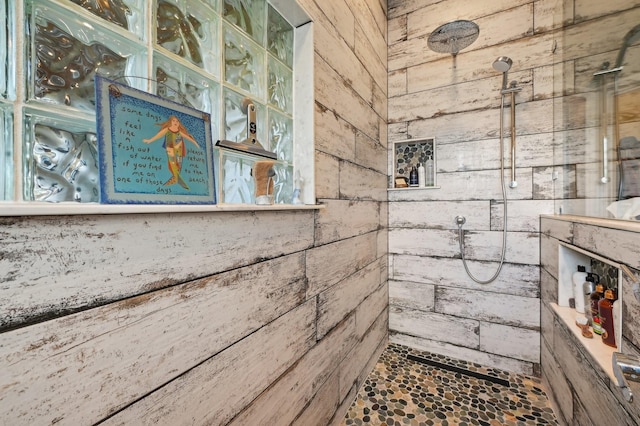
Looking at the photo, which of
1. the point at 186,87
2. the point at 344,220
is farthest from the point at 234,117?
the point at 344,220

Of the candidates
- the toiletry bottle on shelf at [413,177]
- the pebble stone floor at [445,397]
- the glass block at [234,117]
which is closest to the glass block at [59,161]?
the glass block at [234,117]

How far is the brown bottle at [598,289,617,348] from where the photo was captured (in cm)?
100

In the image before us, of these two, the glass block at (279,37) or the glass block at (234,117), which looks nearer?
the glass block at (234,117)

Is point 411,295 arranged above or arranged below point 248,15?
below

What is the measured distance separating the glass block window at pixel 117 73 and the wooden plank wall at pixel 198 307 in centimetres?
16

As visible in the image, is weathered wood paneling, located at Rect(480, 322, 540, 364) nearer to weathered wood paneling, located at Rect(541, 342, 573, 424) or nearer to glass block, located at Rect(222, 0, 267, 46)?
weathered wood paneling, located at Rect(541, 342, 573, 424)

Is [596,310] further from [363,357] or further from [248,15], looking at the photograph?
[248,15]

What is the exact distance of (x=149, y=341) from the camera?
0.58 metres

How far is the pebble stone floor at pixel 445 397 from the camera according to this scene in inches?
57.6

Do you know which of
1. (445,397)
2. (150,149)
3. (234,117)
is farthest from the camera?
(445,397)

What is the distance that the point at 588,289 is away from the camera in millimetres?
1265

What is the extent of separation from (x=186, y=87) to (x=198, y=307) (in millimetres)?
637

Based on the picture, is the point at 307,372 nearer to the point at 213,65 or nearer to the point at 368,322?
the point at 368,322

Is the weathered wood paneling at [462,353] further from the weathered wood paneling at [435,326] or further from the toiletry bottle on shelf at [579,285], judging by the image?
the toiletry bottle on shelf at [579,285]
